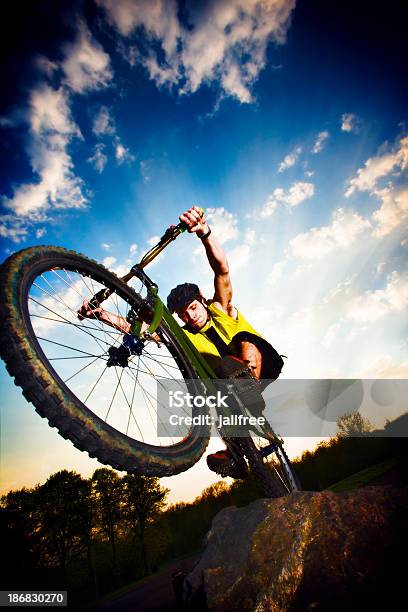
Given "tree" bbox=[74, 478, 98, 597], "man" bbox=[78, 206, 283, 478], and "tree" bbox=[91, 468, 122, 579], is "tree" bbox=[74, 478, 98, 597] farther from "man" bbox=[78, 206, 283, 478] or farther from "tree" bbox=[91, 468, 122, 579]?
"man" bbox=[78, 206, 283, 478]

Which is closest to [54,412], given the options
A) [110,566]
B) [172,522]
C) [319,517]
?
[319,517]

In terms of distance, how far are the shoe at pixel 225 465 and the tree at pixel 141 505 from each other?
38.2m

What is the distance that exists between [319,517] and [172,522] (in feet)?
185

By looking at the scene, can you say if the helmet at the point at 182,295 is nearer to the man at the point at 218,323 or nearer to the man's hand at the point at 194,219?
the man at the point at 218,323

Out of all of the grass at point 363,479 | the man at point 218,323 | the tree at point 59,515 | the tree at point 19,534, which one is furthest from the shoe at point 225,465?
the tree at point 59,515

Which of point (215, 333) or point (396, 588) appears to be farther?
point (215, 333)

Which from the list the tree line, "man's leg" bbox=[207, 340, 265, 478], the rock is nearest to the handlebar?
"man's leg" bbox=[207, 340, 265, 478]

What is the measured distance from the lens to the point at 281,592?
182 cm

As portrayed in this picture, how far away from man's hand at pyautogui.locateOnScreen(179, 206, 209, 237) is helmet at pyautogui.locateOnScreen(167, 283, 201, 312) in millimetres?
1183

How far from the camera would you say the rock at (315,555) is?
1539 millimetres

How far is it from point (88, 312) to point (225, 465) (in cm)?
288

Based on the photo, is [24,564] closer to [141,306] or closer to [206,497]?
[206,497]

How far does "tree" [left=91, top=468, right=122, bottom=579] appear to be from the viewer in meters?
33.6

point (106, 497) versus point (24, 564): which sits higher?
point (106, 497)
